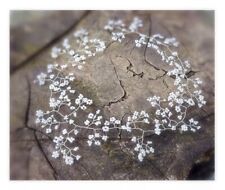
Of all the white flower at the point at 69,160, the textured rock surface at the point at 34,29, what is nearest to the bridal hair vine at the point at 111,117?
the white flower at the point at 69,160

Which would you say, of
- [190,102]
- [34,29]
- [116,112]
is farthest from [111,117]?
[34,29]

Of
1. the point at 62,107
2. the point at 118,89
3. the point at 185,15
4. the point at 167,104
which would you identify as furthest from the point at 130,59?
the point at 185,15

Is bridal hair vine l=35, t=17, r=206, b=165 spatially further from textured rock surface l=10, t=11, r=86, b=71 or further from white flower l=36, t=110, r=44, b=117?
textured rock surface l=10, t=11, r=86, b=71

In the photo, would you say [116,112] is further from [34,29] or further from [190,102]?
[34,29]

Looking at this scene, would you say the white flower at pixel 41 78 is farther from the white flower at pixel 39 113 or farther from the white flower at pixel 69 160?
the white flower at pixel 69 160

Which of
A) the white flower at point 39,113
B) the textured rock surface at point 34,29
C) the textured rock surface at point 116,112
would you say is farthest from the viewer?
the textured rock surface at point 34,29
